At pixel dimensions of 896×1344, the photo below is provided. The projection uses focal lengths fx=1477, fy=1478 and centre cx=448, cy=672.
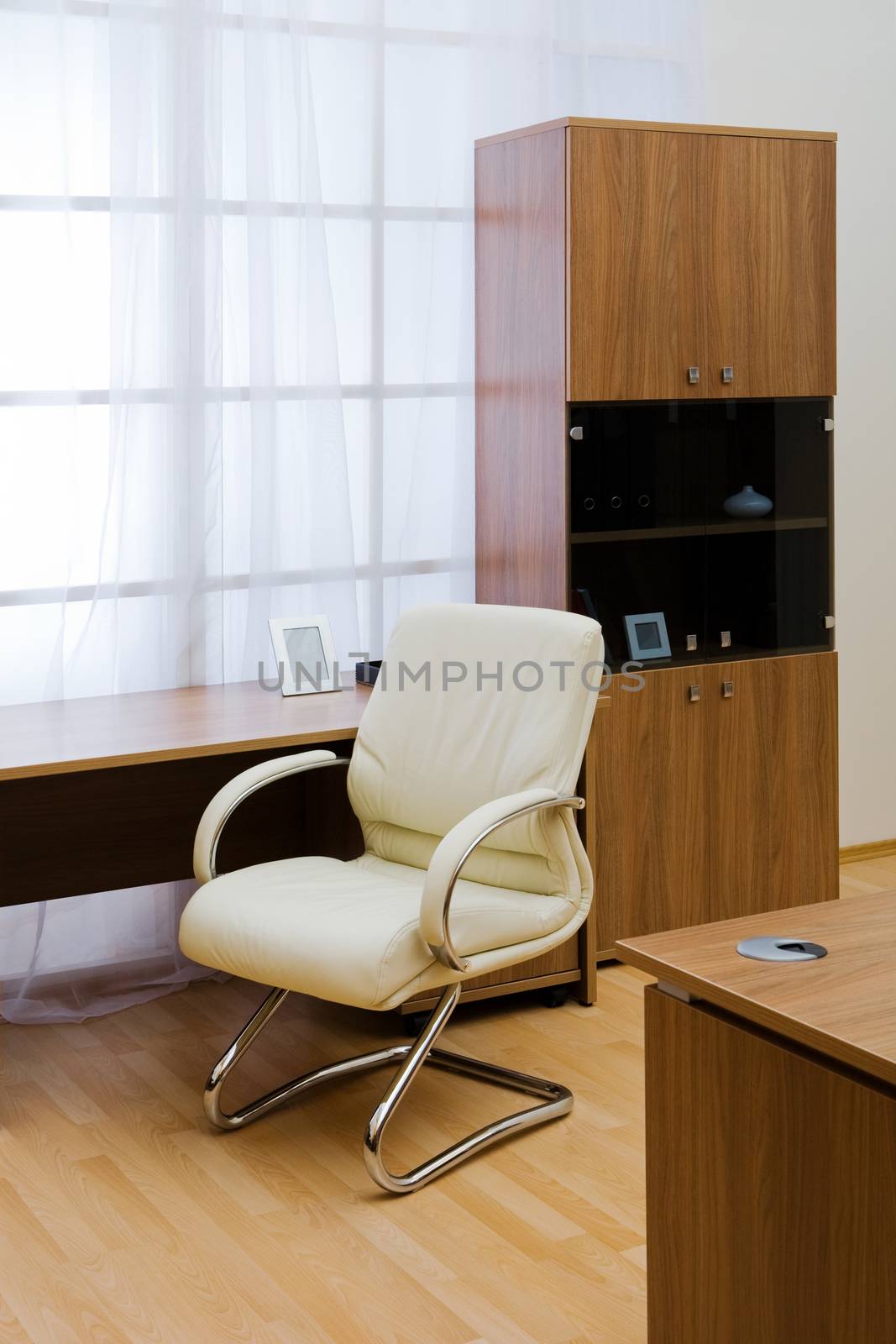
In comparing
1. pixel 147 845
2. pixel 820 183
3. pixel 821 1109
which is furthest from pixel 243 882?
pixel 820 183

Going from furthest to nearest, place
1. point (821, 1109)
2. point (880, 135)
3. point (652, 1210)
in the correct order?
point (880, 135), point (652, 1210), point (821, 1109)

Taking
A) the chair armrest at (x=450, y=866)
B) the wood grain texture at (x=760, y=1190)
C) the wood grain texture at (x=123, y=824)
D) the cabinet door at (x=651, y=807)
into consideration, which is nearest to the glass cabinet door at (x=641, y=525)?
the cabinet door at (x=651, y=807)

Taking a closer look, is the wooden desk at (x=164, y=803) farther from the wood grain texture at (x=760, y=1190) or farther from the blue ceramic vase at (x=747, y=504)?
the wood grain texture at (x=760, y=1190)

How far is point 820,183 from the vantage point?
3.79 metres

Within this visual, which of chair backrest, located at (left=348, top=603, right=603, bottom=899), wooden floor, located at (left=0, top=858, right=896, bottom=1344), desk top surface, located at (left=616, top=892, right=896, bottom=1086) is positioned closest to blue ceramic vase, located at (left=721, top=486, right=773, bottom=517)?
chair backrest, located at (left=348, top=603, right=603, bottom=899)

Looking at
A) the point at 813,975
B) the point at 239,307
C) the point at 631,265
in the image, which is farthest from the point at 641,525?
the point at 813,975

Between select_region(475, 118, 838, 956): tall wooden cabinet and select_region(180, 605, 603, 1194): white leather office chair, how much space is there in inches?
20.9

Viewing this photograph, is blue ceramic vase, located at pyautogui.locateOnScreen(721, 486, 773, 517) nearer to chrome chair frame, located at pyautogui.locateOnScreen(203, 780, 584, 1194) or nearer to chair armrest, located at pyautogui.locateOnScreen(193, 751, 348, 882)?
chrome chair frame, located at pyautogui.locateOnScreen(203, 780, 584, 1194)

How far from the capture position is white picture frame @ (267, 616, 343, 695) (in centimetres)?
350

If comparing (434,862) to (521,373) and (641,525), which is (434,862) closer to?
(641,525)

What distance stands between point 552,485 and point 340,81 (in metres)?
1.13

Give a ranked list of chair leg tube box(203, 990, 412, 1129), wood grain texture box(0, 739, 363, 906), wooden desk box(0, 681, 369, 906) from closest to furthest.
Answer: chair leg tube box(203, 990, 412, 1129)
wooden desk box(0, 681, 369, 906)
wood grain texture box(0, 739, 363, 906)

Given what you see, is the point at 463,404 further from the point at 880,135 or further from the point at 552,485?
the point at 880,135

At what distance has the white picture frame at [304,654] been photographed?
3.50m
